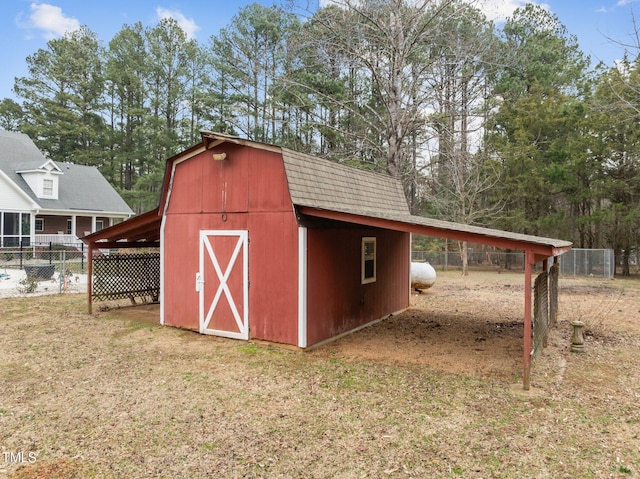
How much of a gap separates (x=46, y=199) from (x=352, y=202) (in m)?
21.1

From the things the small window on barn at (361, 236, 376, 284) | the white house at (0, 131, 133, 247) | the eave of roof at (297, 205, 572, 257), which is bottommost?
the small window on barn at (361, 236, 376, 284)

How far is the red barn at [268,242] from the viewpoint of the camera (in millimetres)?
6461

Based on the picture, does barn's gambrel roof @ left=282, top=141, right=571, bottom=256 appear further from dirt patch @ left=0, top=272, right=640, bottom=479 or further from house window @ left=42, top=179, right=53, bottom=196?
house window @ left=42, top=179, right=53, bottom=196

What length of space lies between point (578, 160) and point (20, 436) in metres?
20.1

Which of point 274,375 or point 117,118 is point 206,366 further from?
point 117,118

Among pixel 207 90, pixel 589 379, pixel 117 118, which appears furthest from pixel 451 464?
pixel 117 118

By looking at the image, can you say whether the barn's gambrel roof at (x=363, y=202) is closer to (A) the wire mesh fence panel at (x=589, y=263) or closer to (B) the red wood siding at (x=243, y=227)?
(B) the red wood siding at (x=243, y=227)

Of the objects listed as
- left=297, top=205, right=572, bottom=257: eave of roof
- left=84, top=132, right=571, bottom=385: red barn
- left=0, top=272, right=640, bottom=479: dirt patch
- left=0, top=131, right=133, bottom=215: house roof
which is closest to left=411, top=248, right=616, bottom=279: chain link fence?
left=0, top=272, right=640, bottom=479: dirt patch

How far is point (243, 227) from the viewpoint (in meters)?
7.03

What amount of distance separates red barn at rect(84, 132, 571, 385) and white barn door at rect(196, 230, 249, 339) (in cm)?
2

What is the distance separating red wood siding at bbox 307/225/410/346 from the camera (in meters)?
6.66

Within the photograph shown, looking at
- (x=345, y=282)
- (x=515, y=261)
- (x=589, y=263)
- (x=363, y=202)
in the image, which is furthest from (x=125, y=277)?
(x=515, y=261)

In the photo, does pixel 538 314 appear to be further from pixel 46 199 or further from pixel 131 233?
pixel 46 199

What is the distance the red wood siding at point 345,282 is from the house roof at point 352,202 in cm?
56
